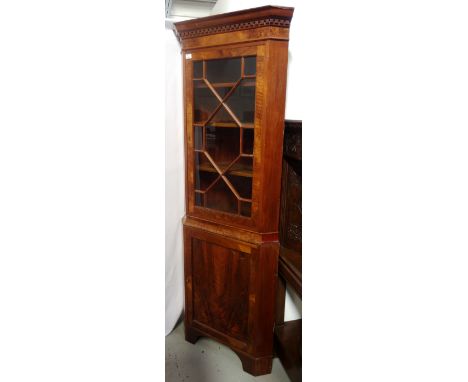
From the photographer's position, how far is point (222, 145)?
60.8 inches

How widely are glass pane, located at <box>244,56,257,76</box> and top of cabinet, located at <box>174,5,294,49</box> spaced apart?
0.07m

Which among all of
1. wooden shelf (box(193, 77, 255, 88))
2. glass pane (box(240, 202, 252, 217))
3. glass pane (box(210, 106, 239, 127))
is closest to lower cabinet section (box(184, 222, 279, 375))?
glass pane (box(240, 202, 252, 217))

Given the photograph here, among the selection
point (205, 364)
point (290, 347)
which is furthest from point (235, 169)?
point (205, 364)

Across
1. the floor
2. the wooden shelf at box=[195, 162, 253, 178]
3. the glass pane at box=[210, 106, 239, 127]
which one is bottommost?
the floor

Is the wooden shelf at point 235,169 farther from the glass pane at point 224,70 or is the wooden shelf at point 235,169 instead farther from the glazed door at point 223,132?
the glass pane at point 224,70

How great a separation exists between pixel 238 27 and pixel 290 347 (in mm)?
1330

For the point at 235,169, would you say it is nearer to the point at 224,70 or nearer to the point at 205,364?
the point at 224,70

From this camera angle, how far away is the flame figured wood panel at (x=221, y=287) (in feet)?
4.93

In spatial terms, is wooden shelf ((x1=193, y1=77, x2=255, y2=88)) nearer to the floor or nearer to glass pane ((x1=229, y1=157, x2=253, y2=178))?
glass pane ((x1=229, y1=157, x2=253, y2=178))

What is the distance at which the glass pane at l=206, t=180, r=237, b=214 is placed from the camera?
152cm

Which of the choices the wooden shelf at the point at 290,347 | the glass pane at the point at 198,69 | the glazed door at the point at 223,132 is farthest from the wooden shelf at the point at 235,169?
the wooden shelf at the point at 290,347
